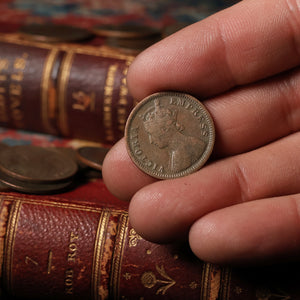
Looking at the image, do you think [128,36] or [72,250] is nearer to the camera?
[72,250]

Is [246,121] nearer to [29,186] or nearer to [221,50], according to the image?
[221,50]

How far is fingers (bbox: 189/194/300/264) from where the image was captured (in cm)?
113

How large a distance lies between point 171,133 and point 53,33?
917 mm

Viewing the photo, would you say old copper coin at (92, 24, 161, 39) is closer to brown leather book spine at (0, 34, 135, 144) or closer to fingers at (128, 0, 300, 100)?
brown leather book spine at (0, 34, 135, 144)

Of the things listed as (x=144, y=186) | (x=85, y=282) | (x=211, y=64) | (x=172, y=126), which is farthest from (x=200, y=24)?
(x=85, y=282)

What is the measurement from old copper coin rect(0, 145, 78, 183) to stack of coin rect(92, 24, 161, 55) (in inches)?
21.2

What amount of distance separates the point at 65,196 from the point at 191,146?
0.41 metres

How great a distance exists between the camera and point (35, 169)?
1.52 meters

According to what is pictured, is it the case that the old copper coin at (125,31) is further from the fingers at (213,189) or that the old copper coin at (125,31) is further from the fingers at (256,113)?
the fingers at (213,189)

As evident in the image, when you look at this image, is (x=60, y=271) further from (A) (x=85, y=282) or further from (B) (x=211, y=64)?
(B) (x=211, y=64)

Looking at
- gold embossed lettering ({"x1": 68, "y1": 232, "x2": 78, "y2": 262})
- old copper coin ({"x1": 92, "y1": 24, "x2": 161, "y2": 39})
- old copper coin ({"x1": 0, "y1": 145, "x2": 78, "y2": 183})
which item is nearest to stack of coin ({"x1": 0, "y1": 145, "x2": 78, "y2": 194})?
old copper coin ({"x1": 0, "y1": 145, "x2": 78, "y2": 183})

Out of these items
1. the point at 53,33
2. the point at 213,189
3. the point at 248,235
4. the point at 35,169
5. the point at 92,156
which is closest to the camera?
the point at 248,235

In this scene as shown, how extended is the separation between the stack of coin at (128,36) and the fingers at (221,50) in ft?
1.90

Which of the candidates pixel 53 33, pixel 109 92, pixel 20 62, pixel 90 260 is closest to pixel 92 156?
pixel 109 92
